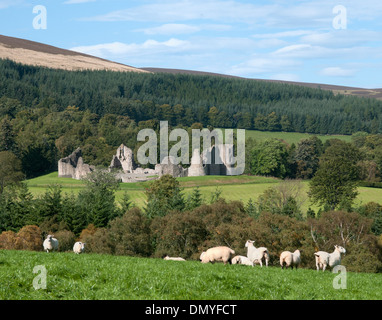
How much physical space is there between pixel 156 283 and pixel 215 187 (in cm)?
9641

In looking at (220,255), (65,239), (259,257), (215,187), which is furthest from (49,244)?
(215,187)

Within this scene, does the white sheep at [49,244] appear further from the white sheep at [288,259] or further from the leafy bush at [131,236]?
the leafy bush at [131,236]

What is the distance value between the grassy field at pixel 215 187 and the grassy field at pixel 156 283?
7807 cm

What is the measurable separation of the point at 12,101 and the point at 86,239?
495ft

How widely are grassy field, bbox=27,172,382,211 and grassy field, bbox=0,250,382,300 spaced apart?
256 ft

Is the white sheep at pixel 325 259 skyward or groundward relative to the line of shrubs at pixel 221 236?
skyward

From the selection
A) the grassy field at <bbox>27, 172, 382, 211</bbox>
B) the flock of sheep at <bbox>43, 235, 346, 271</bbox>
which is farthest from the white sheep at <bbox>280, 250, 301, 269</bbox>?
the grassy field at <bbox>27, 172, 382, 211</bbox>

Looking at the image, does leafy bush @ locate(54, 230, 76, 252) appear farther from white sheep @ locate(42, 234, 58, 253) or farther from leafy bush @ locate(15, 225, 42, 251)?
white sheep @ locate(42, 234, 58, 253)

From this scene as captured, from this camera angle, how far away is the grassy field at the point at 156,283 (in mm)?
12359

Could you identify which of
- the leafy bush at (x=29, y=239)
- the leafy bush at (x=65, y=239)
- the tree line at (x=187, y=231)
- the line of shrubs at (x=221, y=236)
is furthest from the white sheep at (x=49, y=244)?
the leafy bush at (x=65, y=239)

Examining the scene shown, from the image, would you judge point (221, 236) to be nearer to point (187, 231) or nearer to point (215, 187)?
point (187, 231)

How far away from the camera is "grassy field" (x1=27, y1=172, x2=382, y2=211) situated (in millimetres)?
99688
